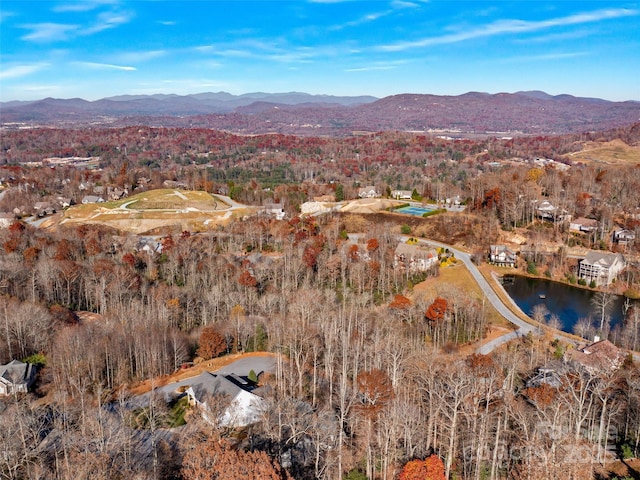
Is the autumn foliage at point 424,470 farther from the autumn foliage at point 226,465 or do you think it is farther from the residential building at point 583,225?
the residential building at point 583,225

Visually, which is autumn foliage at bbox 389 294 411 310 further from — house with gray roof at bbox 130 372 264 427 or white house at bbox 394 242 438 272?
house with gray roof at bbox 130 372 264 427

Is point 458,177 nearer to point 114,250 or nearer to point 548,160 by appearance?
point 548,160

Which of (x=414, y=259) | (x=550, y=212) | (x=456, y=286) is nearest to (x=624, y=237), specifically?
(x=550, y=212)

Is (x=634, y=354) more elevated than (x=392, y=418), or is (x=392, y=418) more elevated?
(x=392, y=418)

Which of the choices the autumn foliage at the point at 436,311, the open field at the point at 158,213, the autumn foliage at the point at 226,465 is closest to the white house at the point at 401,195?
the open field at the point at 158,213

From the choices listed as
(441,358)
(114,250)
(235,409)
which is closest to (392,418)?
(235,409)

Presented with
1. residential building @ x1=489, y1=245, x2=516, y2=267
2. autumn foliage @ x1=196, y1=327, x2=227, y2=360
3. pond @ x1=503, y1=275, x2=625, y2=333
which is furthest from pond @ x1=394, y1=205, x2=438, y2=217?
autumn foliage @ x1=196, y1=327, x2=227, y2=360

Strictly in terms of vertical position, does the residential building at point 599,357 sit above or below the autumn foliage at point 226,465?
below
